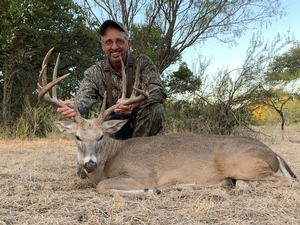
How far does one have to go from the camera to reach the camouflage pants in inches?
227

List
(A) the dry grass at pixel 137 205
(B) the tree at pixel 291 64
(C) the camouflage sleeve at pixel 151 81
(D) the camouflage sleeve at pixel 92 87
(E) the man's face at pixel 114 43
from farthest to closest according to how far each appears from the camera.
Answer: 1. (B) the tree at pixel 291 64
2. (C) the camouflage sleeve at pixel 151 81
3. (D) the camouflage sleeve at pixel 92 87
4. (E) the man's face at pixel 114 43
5. (A) the dry grass at pixel 137 205

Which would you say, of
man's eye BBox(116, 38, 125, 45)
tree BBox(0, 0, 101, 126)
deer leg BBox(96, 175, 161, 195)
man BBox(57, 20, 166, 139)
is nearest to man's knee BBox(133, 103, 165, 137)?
man BBox(57, 20, 166, 139)

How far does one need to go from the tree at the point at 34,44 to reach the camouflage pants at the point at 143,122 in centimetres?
643

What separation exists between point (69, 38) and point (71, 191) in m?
12.3

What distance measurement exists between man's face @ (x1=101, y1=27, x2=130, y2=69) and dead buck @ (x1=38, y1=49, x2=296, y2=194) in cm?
120

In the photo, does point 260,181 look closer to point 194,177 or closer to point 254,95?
point 194,177

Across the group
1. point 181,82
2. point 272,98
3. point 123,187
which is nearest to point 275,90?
point 272,98

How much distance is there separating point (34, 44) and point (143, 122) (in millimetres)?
8822

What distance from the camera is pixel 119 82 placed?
567cm

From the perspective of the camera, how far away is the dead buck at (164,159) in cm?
405

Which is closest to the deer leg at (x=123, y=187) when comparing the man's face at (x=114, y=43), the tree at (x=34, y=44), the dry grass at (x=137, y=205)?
the dry grass at (x=137, y=205)

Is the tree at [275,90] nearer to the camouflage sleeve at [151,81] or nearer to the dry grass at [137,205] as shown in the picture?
the camouflage sleeve at [151,81]

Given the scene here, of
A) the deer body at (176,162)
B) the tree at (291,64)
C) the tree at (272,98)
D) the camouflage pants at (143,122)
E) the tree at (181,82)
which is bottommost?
the deer body at (176,162)

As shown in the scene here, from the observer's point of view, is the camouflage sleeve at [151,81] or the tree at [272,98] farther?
the tree at [272,98]
